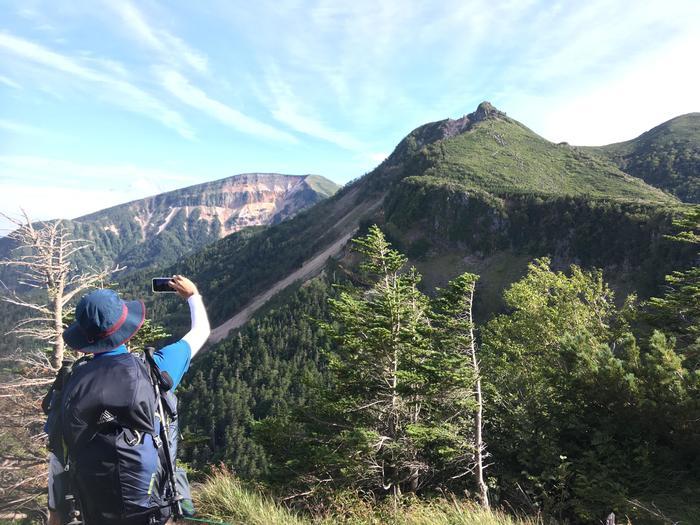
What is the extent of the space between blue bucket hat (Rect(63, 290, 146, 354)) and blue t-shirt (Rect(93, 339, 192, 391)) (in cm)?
20

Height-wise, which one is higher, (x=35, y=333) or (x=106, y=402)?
(x=106, y=402)

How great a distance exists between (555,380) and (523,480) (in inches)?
107

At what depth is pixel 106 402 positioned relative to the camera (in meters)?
2.42

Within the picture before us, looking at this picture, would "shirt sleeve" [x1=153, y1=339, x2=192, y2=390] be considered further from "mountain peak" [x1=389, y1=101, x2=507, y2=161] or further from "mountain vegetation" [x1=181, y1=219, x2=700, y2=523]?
"mountain peak" [x1=389, y1=101, x2=507, y2=161]

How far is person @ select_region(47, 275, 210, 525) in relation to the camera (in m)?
2.45

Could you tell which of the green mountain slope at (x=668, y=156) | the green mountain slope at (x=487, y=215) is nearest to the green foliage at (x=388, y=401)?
the green mountain slope at (x=487, y=215)

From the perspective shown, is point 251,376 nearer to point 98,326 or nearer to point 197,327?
point 197,327

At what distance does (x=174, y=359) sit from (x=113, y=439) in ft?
2.51

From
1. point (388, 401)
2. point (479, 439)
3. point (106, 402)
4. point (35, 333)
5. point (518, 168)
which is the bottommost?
point (479, 439)

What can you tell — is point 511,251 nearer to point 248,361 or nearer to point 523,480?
point 248,361

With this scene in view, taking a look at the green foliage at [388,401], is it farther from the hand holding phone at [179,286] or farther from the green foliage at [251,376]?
the green foliage at [251,376]

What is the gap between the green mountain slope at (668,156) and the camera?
364ft

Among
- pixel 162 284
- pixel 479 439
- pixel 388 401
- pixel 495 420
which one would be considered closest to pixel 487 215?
pixel 495 420

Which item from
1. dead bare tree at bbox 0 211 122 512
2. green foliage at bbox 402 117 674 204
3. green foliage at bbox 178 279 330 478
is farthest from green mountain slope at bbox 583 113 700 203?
dead bare tree at bbox 0 211 122 512
